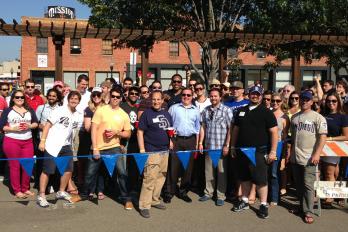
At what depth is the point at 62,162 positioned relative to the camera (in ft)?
20.2

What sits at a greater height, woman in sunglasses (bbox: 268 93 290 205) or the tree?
the tree

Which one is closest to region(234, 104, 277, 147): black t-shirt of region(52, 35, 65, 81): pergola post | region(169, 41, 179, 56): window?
region(52, 35, 65, 81): pergola post

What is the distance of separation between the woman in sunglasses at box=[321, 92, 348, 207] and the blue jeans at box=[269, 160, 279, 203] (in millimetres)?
723

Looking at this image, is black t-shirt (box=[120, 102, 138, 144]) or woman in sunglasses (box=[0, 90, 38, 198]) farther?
black t-shirt (box=[120, 102, 138, 144])

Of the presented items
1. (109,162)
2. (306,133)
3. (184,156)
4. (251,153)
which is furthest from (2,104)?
(306,133)

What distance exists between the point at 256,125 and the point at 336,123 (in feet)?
4.25

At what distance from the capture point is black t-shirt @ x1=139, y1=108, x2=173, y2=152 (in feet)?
20.0

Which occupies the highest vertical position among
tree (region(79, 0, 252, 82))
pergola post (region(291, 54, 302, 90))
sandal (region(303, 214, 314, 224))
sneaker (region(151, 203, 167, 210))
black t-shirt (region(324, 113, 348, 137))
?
tree (region(79, 0, 252, 82))

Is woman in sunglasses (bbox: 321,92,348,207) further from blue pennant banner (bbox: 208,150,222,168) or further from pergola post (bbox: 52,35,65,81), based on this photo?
pergola post (bbox: 52,35,65,81)

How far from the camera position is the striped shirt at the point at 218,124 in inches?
256

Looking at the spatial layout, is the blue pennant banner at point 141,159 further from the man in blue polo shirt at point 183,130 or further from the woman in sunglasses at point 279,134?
the woman in sunglasses at point 279,134

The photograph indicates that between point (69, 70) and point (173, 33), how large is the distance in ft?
96.8

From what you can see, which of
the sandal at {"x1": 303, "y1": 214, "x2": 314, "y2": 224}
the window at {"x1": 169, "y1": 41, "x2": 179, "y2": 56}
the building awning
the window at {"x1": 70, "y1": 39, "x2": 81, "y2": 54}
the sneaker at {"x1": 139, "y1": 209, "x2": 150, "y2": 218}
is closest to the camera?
the sandal at {"x1": 303, "y1": 214, "x2": 314, "y2": 224}

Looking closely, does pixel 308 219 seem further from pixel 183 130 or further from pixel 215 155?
pixel 183 130
